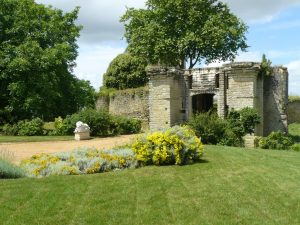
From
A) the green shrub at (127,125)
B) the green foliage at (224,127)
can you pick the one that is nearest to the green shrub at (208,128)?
the green foliage at (224,127)

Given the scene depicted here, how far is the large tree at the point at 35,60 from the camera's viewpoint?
24.8 meters

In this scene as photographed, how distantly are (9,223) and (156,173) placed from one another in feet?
13.8

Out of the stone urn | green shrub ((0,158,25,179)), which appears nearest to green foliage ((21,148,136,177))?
green shrub ((0,158,25,179))

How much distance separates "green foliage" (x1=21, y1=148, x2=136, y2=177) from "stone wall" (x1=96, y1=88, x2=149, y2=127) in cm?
1873

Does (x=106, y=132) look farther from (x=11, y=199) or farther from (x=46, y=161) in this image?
(x=11, y=199)

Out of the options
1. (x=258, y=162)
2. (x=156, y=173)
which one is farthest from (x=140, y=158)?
(x=258, y=162)

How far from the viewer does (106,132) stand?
23109 mm

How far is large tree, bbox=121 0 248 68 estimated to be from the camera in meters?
27.6

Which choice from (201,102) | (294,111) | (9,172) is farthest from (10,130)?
(294,111)

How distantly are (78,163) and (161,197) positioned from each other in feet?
10.9

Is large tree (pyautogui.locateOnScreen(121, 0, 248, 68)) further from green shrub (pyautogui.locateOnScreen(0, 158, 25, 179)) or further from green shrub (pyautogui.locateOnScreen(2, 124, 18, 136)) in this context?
green shrub (pyautogui.locateOnScreen(0, 158, 25, 179))

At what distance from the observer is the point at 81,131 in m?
20.5

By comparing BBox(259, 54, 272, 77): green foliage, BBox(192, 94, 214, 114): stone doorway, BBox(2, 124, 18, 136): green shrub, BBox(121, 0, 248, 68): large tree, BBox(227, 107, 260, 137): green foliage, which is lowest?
BBox(2, 124, 18, 136): green shrub

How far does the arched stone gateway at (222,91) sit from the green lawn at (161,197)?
30.5 feet
